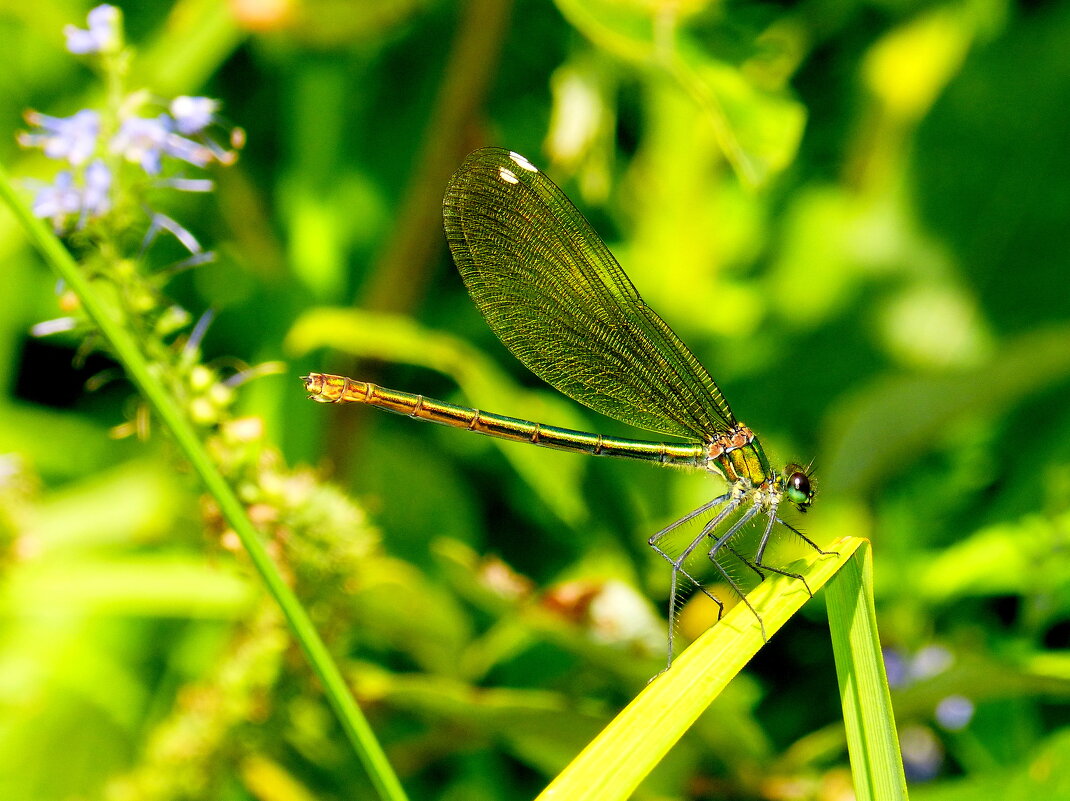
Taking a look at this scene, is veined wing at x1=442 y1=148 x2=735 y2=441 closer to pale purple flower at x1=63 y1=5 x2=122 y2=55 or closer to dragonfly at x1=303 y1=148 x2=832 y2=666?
dragonfly at x1=303 y1=148 x2=832 y2=666

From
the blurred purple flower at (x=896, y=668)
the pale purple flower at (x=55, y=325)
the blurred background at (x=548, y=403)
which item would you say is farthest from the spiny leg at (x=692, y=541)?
the pale purple flower at (x=55, y=325)

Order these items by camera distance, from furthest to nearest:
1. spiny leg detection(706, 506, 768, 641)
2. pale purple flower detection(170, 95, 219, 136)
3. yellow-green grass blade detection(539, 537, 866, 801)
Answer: spiny leg detection(706, 506, 768, 641) → pale purple flower detection(170, 95, 219, 136) → yellow-green grass blade detection(539, 537, 866, 801)

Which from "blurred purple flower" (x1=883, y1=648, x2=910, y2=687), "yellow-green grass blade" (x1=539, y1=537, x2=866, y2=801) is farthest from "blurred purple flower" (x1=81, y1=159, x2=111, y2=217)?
"blurred purple flower" (x1=883, y1=648, x2=910, y2=687)

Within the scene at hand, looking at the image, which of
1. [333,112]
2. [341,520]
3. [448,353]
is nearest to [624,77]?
[333,112]

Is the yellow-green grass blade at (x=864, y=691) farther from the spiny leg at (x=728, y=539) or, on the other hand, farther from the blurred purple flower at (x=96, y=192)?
the blurred purple flower at (x=96, y=192)

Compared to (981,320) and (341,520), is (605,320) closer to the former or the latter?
(341,520)

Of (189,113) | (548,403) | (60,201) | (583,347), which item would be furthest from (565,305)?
(60,201)
